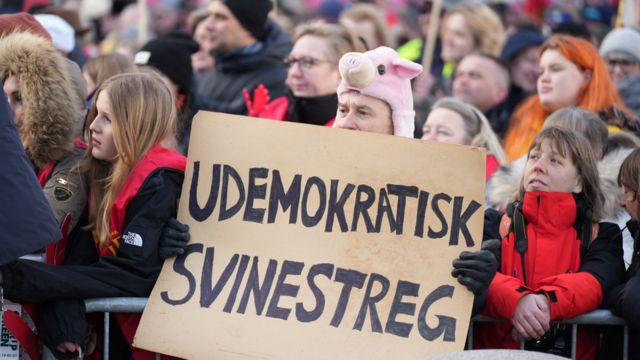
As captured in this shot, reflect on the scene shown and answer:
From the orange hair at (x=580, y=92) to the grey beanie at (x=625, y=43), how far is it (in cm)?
146

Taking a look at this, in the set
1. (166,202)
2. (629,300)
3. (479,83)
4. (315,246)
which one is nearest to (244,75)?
(479,83)

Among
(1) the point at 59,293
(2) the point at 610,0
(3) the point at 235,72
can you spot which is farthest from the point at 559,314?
(2) the point at 610,0

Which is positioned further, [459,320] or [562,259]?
[562,259]

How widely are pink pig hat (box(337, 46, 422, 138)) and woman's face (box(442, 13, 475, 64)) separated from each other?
4.75 meters

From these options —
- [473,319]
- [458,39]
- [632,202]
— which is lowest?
[473,319]

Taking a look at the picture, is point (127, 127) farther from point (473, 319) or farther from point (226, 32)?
point (226, 32)

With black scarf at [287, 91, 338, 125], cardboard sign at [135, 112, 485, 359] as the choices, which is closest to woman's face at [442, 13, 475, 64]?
black scarf at [287, 91, 338, 125]

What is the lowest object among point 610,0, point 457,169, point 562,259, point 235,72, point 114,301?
point 114,301

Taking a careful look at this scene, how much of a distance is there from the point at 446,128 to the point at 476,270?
7.63 ft

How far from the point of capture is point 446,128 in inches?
271

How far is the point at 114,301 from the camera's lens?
4723 mm

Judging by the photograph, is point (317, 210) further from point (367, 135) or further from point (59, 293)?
point (59, 293)

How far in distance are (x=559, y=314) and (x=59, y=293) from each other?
77.2 inches

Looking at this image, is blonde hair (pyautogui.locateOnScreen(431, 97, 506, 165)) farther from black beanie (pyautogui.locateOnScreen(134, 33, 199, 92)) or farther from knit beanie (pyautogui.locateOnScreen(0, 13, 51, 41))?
knit beanie (pyautogui.locateOnScreen(0, 13, 51, 41))
